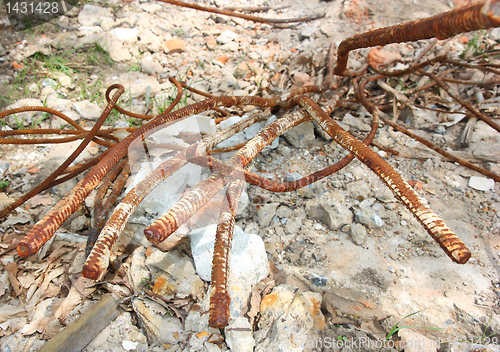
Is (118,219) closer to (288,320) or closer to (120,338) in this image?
(120,338)

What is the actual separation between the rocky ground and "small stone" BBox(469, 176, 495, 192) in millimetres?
11

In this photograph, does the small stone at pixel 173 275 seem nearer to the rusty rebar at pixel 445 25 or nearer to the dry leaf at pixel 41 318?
the dry leaf at pixel 41 318

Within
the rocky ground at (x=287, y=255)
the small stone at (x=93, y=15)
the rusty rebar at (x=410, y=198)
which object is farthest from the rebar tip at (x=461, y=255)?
the small stone at (x=93, y=15)

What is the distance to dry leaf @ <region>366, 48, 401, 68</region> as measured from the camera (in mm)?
2449

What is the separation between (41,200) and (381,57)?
2830mm

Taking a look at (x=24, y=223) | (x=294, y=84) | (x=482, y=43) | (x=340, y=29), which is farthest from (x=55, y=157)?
(x=482, y=43)

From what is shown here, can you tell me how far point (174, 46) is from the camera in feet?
9.80

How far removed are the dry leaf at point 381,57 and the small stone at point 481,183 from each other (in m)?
1.23

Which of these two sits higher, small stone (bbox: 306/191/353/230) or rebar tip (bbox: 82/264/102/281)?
rebar tip (bbox: 82/264/102/281)

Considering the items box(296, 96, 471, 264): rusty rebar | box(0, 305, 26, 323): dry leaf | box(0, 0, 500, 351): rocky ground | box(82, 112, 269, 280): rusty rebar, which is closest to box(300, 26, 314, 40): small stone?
box(0, 0, 500, 351): rocky ground

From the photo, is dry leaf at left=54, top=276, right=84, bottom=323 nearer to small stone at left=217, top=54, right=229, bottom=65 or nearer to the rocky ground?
the rocky ground

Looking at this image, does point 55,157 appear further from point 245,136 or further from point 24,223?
point 245,136

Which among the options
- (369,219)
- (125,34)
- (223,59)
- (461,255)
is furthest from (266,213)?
(125,34)

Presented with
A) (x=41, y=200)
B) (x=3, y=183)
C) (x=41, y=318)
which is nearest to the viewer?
(x=41, y=318)
